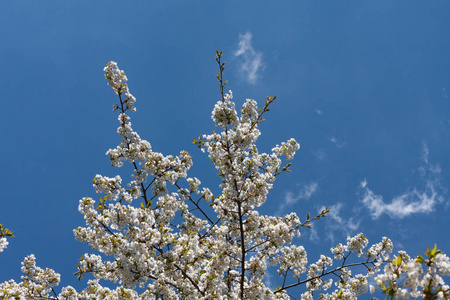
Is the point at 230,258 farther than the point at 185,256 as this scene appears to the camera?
Yes

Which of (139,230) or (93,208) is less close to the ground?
(93,208)

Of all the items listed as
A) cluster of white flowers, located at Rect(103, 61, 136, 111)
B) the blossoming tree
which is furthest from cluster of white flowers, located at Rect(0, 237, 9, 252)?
cluster of white flowers, located at Rect(103, 61, 136, 111)

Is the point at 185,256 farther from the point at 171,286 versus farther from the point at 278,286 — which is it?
the point at 278,286

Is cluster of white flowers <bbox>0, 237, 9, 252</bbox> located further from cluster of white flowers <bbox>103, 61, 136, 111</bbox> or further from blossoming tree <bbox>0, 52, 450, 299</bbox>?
cluster of white flowers <bbox>103, 61, 136, 111</bbox>

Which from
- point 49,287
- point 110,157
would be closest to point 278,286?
point 110,157

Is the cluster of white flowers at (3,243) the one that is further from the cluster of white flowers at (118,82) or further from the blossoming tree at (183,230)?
the cluster of white flowers at (118,82)

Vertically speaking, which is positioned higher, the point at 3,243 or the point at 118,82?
the point at 118,82

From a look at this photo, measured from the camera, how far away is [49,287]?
9.84 meters

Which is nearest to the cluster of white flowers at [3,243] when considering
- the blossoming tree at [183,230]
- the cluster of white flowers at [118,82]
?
the blossoming tree at [183,230]

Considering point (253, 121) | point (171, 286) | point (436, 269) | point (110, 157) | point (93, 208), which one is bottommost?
point (436, 269)

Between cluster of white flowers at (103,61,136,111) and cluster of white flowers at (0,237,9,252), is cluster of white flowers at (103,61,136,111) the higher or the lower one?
the higher one

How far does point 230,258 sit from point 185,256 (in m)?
1.53

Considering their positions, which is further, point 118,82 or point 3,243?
point 118,82

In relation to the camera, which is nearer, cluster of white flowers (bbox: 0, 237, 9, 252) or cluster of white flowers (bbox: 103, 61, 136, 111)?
cluster of white flowers (bbox: 0, 237, 9, 252)
